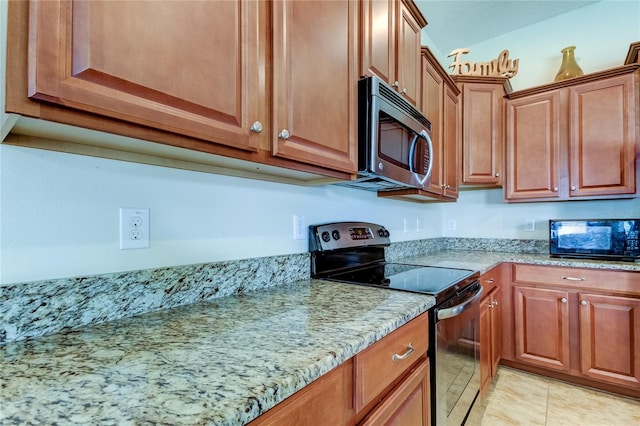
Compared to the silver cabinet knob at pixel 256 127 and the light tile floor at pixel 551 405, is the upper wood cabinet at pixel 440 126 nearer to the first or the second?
the silver cabinet knob at pixel 256 127

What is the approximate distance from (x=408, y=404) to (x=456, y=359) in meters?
0.49

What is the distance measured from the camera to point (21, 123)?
590 mm

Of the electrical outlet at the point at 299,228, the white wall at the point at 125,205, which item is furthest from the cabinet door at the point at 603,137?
the electrical outlet at the point at 299,228

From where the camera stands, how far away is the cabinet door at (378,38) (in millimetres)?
1250

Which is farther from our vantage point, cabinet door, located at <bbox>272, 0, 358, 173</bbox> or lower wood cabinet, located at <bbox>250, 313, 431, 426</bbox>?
cabinet door, located at <bbox>272, 0, 358, 173</bbox>

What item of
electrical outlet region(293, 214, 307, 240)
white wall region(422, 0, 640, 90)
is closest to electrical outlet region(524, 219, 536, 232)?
white wall region(422, 0, 640, 90)

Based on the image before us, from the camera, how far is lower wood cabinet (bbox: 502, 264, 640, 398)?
6.27 feet

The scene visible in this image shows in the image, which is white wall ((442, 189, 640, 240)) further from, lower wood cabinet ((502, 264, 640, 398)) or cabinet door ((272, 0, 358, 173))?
cabinet door ((272, 0, 358, 173))

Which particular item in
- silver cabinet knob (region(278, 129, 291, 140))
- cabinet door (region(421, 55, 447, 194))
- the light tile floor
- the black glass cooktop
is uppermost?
cabinet door (region(421, 55, 447, 194))

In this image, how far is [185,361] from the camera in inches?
22.7

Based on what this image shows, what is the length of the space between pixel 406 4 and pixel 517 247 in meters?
2.26

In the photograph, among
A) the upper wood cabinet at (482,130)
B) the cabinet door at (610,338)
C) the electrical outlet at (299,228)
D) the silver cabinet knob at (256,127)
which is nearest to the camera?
the silver cabinet knob at (256,127)

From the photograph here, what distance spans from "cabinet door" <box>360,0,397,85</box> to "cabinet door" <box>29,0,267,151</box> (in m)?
0.57

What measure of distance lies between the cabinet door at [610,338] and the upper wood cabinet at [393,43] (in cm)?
181
